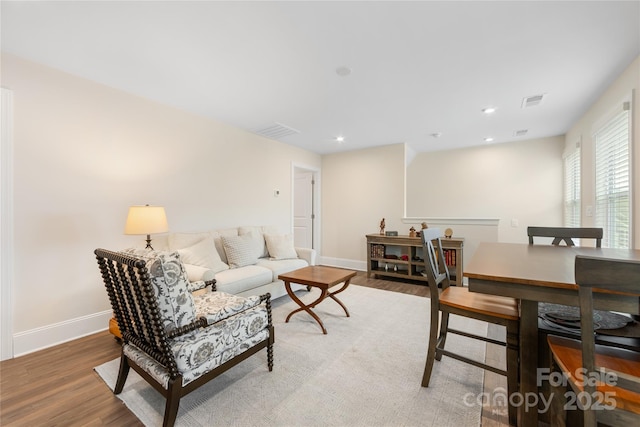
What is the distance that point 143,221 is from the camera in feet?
7.81

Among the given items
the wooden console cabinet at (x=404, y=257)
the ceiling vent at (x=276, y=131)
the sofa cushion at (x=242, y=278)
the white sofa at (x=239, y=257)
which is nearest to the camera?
the sofa cushion at (x=242, y=278)

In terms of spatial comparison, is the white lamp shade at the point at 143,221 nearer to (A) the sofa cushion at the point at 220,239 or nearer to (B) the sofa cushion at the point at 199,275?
(B) the sofa cushion at the point at 199,275

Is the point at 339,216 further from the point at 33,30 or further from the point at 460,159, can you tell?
the point at 33,30

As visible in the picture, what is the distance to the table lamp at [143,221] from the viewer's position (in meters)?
2.35

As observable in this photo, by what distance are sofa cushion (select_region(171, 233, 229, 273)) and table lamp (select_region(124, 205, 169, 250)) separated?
0.44 meters

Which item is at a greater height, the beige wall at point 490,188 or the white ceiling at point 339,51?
the white ceiling at point 339,51

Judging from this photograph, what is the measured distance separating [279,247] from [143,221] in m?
1.79

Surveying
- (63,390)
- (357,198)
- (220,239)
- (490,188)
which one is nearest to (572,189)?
(490,188)

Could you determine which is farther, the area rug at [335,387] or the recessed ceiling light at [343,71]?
the recessed ceiling light at [343,71]

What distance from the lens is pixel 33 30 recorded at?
1841 millimetres

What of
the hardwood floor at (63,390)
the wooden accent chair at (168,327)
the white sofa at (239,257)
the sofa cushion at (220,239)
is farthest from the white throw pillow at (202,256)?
the wooden accent chair at (168,327)

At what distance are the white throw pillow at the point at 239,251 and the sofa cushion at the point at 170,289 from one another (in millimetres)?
1801

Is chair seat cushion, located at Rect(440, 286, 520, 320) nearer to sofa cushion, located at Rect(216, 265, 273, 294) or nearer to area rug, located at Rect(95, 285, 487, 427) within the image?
area rug, located at Rect(95, 285, 487, 427)

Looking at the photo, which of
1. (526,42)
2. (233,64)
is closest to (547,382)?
(526,42)
